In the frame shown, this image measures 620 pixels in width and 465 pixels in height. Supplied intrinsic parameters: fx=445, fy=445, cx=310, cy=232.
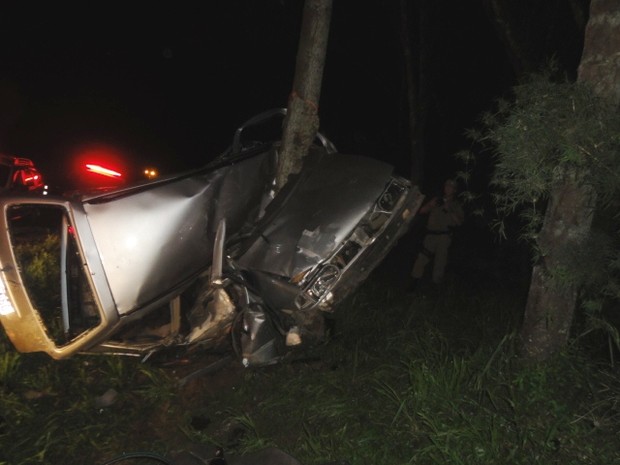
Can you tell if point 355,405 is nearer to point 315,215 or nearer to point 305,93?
point 315,215

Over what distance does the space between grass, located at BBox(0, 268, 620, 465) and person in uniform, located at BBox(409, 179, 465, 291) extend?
149 centimetres

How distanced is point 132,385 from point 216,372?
2.16 feet

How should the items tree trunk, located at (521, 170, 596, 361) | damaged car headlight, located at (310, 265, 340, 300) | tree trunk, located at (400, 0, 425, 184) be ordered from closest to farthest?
tree trunk, located at (521, 170, 596, 361) < damaged car headlight, located at (310, 265, 340, 300) < tree trunk, located at (400, 0, 425, 184)

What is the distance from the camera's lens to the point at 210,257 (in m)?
3.44

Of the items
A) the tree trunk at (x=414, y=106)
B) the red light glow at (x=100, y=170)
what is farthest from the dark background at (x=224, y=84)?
the red light glow at (x=100, y=170)

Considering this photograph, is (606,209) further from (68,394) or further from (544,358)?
(68,394)

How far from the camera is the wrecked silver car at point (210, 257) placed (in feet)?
9.90

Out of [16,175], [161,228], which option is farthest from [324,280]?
[16,175]

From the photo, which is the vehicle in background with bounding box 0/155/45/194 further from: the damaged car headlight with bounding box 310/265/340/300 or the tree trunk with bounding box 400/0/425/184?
the tree trunk with bounding box 400/0/425/184

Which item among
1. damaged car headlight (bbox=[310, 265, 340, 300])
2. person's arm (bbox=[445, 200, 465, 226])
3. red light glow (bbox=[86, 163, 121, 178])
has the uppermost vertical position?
damaged car headlight (bbox=[310, 265, 340, 300])

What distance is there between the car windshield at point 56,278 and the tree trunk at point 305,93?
1.77 m

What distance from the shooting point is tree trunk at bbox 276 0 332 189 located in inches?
157

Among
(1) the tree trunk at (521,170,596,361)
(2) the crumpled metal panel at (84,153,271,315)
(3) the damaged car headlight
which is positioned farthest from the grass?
(2) the crumpled metal panel at (84,153,271,315)

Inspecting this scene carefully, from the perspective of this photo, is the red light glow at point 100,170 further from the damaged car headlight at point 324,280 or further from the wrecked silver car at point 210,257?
the damaged car headlight at point 324,280
